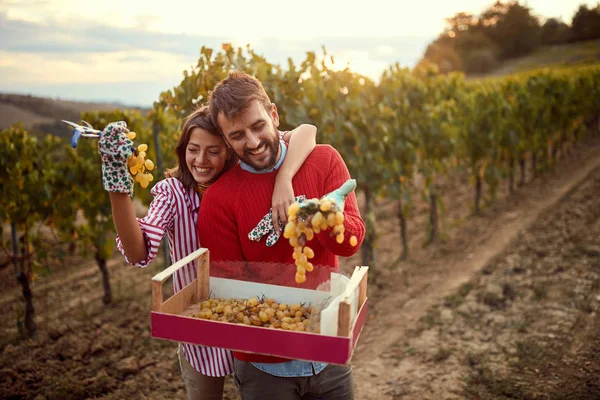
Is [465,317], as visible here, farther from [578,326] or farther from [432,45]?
[432,45]

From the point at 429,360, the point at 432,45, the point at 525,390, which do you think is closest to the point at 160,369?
the point at 429,360

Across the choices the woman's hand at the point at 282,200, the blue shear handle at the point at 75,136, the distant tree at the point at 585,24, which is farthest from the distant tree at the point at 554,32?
the blue shear handle at the point at 75,136

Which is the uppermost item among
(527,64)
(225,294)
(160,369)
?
(527,64)

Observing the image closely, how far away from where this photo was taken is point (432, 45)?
5938 cm

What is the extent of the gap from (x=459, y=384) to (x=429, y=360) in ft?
1.49

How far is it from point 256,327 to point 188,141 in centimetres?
101

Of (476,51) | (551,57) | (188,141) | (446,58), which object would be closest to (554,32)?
(551,57)

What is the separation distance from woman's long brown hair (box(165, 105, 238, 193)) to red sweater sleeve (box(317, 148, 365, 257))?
1.59ft

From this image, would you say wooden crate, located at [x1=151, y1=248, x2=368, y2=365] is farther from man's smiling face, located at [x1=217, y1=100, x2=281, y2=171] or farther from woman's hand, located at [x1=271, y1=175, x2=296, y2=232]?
man's smiling face, located at [x1=217, y1=100, x2=281, y2=171]

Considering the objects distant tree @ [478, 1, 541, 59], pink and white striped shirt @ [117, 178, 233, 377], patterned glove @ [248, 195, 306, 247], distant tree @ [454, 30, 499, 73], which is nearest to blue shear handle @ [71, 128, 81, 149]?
pink and white striped shirt @ [117, 178, 233, 377]

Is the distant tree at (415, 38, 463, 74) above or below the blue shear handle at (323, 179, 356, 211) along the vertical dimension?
above

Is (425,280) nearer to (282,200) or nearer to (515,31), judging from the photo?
(282,200)

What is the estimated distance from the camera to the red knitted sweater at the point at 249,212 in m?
2.00

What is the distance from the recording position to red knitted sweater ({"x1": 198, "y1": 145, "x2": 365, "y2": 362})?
1999mm
